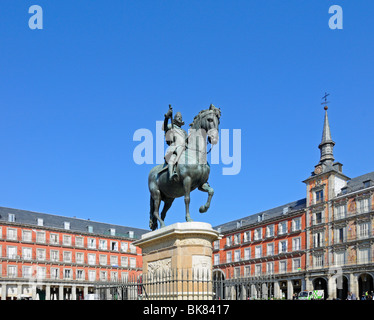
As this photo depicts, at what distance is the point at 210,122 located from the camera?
982 cm

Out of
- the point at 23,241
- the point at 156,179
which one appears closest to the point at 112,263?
the point at 23,241

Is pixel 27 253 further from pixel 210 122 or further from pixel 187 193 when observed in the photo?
pixel 210 122

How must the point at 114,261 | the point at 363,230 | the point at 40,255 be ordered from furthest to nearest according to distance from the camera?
the point at 114,261, the point at 40,255, the point at 363,230

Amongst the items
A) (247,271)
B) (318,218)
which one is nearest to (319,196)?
(318,218)

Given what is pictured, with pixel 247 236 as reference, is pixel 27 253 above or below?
below

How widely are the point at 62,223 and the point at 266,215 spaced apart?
2854 centimetres

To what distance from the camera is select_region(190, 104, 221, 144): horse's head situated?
9797mm

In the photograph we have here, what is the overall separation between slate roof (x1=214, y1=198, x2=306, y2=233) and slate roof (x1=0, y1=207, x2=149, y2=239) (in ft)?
49.0

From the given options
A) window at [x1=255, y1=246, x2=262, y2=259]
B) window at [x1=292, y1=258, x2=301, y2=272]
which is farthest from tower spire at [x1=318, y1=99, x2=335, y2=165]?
window at [x1=255, y1=246, x2=262, y2=259]

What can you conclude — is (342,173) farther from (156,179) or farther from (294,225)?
(156,179)

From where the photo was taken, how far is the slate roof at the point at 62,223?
57.9 metres

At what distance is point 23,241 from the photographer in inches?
2203
